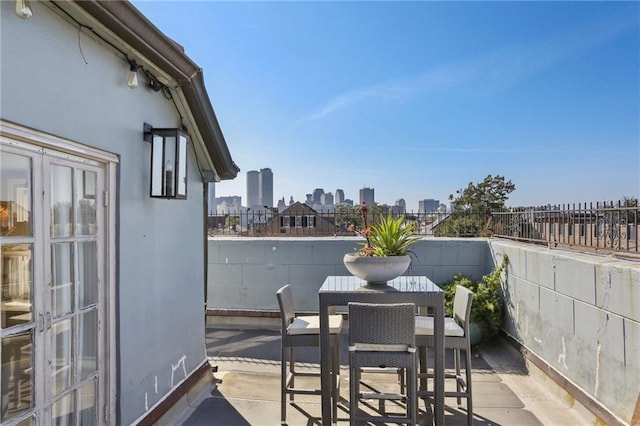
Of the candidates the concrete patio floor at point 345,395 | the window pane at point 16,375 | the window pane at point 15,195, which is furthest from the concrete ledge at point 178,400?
the window pane at point 15,195

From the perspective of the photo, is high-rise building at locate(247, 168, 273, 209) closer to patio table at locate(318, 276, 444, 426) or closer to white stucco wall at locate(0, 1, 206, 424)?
white stucco wall at locate(0, 1, 206, 424)

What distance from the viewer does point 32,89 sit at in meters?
1.78

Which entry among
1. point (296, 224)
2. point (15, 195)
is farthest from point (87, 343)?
point (296, 224)

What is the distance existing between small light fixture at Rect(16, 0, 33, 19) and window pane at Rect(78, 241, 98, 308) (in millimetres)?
1273

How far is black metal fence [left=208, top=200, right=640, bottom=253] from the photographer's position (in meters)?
3.12

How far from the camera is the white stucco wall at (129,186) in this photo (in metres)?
1.77

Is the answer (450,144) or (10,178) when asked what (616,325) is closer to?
(10,178)

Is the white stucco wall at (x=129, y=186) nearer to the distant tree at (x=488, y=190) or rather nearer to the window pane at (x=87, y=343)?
the window pane at (x=87, y=343)

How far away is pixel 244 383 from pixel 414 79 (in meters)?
6.91

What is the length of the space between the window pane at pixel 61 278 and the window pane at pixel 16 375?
9.5 inches

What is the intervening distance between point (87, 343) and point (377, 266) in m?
2.13

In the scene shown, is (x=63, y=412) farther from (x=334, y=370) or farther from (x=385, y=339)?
(x=385, y=339)

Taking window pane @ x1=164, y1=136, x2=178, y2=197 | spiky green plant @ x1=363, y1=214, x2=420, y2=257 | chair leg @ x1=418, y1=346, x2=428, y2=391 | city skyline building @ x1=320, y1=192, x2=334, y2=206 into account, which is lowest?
chair leg @ x1=418, y1=346, x2=428, y2=391

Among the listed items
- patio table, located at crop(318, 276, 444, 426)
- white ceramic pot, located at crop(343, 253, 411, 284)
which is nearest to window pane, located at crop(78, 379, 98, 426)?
patio table, located at crop(318, 276, 444, 426)
